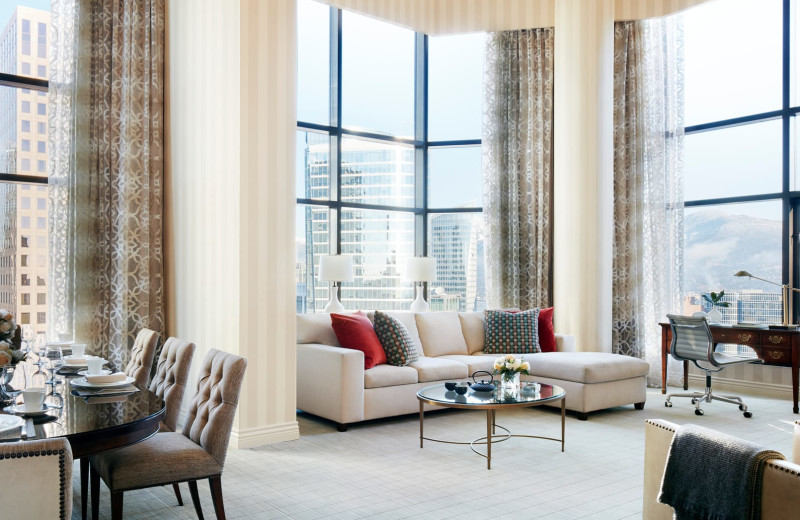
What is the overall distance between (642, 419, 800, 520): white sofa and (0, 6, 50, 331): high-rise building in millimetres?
4692

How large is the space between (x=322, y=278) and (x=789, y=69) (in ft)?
17.1

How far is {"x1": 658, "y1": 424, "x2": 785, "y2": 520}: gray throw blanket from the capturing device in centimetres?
189

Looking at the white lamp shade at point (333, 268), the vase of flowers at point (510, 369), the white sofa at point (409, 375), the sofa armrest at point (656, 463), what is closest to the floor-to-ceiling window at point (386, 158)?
the white lamp shade at point (333, 268)

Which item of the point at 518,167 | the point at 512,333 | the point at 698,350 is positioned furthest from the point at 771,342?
the point at 518,167

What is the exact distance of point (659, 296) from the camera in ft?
24.6

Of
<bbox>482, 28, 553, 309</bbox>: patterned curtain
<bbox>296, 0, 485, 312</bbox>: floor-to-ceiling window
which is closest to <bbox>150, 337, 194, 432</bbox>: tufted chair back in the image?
<bbox>296, 0, 485, 312</bbox>: floor-to-ceiling window

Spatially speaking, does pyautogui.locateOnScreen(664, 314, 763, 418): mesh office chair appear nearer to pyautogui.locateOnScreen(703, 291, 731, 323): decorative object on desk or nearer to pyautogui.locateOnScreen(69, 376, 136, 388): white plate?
pyautogui.locateOnScreen(703, 291, 731, 323): decorative object on desk

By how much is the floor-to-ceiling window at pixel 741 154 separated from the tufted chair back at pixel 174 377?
6043mm

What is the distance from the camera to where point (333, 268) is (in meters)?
6.52

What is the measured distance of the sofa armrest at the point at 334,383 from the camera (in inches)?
196

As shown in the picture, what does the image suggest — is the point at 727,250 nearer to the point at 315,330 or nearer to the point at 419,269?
the point at 419,269

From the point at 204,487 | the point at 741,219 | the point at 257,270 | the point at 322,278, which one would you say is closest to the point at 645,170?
the point at 741,219

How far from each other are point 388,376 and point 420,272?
2.04 m

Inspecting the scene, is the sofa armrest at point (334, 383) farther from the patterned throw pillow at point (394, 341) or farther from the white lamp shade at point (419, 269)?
the white lamp shade at point (419, 269)
